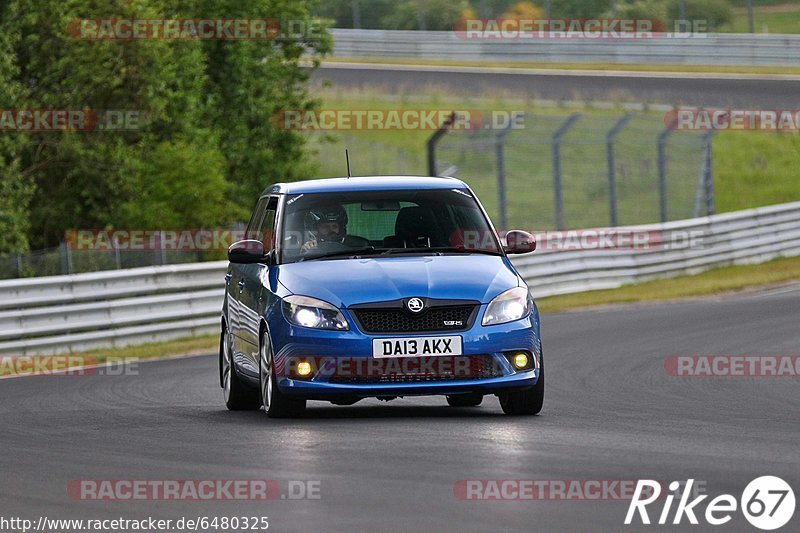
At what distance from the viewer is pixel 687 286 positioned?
28.1 m

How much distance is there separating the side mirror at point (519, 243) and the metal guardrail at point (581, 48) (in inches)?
1376

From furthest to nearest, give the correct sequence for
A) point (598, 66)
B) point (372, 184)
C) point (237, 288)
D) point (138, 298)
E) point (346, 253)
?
point (598, 66) → point (138, 298) → point (237, 288) → point (372, 184) → point (346, 253)

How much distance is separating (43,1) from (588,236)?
10634 millimetres

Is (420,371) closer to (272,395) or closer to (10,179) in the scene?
(272,395)

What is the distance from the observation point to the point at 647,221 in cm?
3603

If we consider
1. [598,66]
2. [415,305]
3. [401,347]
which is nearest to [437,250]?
[415,305]

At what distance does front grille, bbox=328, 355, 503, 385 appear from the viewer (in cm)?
1071

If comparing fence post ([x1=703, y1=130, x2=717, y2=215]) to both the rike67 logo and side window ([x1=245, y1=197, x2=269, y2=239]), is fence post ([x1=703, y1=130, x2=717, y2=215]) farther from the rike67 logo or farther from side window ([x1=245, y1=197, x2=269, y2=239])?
the rike67 logo

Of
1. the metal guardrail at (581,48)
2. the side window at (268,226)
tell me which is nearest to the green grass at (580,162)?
the metal guardrail at (581,48)

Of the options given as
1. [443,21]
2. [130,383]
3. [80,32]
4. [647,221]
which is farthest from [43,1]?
[443,21]

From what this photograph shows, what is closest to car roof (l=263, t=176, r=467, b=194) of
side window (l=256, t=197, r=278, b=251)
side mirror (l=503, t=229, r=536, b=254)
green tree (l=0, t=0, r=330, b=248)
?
side window (l=256, t=197, r=278, b=251)

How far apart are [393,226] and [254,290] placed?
1108 millimetres

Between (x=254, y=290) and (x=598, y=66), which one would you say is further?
(x=598, y=66)

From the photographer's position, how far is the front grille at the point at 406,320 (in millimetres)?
10773
